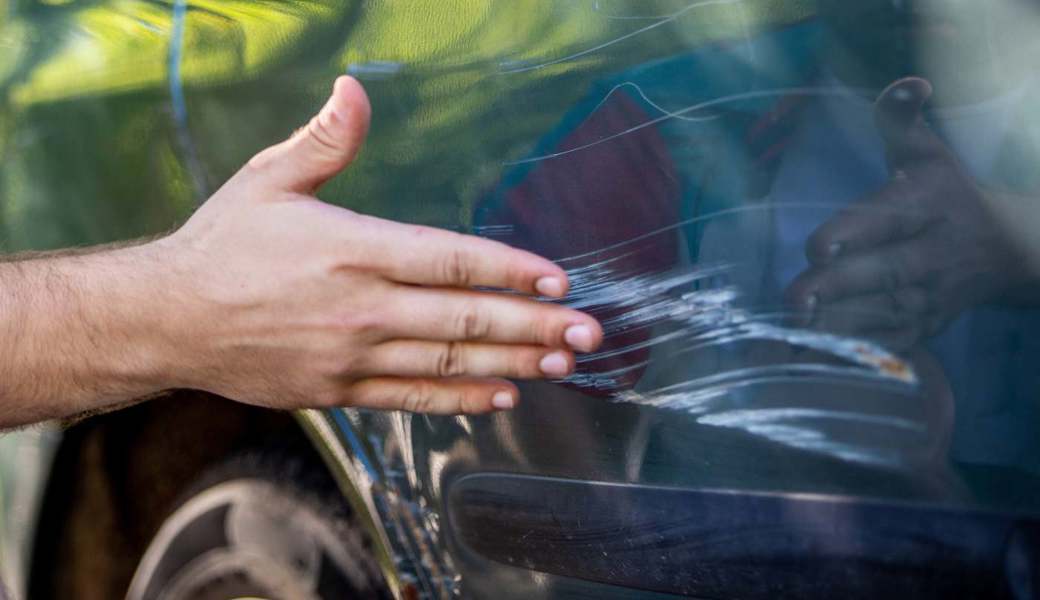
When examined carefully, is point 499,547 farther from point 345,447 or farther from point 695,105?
point 695,105

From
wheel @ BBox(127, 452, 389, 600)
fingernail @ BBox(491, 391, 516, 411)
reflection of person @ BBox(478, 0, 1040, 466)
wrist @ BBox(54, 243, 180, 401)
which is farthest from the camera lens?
wheel @ BBox(127, 452, 389, 600)

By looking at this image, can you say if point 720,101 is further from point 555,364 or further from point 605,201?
point 555,364

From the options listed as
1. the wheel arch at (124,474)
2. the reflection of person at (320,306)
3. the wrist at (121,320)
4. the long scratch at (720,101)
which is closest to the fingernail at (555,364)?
the reflection of person at (320,306)

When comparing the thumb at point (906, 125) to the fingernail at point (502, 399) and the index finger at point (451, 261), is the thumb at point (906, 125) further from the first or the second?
the fingernail at point (502, 399)

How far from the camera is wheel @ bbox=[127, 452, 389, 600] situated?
1933 millimetres

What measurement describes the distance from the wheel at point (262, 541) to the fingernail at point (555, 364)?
0.78 metres

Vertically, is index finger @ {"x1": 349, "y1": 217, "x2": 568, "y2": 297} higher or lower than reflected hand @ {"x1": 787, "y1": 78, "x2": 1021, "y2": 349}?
higher

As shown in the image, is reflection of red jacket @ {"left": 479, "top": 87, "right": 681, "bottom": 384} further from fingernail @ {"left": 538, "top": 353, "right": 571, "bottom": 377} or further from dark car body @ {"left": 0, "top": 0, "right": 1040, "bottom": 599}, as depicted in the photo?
fingernail @ {"left": 538, "top": 353, "right": 571, "bottom": 377}

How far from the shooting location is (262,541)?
2018 millimetres

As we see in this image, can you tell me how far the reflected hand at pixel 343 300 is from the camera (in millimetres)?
1285

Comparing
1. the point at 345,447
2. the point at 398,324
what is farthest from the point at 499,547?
the point at 398,324

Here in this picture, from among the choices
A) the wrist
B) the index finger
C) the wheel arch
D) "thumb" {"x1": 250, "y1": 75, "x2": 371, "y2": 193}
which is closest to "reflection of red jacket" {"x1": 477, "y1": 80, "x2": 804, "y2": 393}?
the index finger

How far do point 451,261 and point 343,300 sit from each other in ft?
0.51

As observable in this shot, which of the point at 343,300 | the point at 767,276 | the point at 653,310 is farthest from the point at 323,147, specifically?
the point at 767,276
